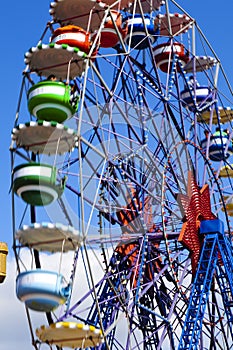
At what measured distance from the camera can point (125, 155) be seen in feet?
60.7

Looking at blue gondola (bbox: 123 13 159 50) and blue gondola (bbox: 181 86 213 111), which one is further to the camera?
blue gondola (bbox: 181 86 213 111)

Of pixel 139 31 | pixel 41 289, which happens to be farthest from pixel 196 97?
pixel 41 289

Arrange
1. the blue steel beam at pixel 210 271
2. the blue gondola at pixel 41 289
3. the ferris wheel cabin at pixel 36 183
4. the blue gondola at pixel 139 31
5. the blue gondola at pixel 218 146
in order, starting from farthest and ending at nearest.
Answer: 1. the blue gondola at pixel 218 146
2. the blue gondola at pixel 139 31
3. the blue steel beam at pixel 210 271
4. the ferris wheel cabin at pixel 36 183
5. the blue gondola at pixel 41 289

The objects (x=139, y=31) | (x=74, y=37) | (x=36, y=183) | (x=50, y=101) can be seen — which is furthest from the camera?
(x=139, y=31)

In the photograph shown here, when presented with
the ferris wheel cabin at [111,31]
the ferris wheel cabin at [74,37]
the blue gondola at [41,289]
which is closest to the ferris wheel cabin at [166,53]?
the ferris wheel cabin at [111,31]

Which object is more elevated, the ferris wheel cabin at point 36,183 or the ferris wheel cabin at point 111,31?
the ferris wheel cabin at point 111,31

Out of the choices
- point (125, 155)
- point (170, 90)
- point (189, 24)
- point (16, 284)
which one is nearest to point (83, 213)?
point (16, 284)

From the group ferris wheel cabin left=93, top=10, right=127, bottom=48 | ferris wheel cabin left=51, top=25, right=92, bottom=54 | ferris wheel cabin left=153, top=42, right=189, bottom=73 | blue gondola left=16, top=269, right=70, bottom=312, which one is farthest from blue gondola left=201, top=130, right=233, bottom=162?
blue gondola left=16, top=269, right=70, bottom=312

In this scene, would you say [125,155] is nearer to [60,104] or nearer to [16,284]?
[60,104]

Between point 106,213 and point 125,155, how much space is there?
1.48 metres

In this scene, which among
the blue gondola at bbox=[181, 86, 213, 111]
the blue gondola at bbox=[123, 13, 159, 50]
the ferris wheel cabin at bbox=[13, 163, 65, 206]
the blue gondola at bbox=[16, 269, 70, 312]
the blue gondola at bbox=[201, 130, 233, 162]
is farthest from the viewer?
the blue gondola at bbox=[201, 130, 233, 162]

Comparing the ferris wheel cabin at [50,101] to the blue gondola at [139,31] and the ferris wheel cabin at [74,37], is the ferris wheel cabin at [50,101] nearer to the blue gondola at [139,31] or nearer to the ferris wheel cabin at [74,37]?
the ferris wheel cabin at [74,37]

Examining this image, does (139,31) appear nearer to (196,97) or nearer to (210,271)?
(196,97)

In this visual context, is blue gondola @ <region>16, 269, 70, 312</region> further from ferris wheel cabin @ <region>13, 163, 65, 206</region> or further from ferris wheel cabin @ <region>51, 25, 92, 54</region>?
ferris wheel cabin @ <region>51, 25, 92, 54</region>
